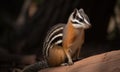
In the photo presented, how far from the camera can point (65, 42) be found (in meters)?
7.00

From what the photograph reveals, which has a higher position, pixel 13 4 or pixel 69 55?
pixel 13 4

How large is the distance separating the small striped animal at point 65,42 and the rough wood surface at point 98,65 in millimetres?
193

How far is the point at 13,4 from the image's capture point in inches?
704

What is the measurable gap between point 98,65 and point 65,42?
32.5 inches

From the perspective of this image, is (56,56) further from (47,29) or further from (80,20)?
(47,29)

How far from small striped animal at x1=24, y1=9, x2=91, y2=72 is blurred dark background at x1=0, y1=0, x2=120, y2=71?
13.3ft

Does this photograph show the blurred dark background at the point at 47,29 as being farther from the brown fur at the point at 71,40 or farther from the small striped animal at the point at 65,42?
the brown fur at the point at 71,40

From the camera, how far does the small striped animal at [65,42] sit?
6.85 m

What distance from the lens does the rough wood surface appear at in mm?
6192

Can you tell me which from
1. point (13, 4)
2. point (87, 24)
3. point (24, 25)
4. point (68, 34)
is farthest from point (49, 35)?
point (13, 4)

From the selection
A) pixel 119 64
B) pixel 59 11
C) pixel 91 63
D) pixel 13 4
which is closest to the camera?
pixel 119 64

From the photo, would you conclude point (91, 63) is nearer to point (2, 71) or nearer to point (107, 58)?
point (107, 58)

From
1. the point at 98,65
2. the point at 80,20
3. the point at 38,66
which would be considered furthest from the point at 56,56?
the point at 98,65

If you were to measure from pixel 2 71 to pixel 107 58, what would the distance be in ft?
15.8
